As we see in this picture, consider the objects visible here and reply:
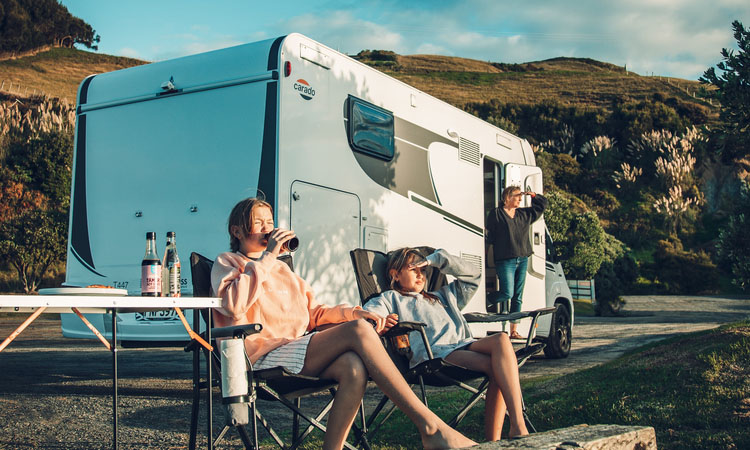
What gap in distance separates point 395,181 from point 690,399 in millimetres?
2780

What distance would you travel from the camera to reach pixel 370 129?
18.5 feet

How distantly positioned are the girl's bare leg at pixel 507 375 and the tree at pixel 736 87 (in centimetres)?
369

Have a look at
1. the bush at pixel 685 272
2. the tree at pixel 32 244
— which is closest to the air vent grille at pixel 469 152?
the tree at pixel 32 244

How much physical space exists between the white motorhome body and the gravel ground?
570 mm

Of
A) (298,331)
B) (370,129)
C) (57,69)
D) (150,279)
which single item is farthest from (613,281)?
(57,69)

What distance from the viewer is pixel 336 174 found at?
5254 mm

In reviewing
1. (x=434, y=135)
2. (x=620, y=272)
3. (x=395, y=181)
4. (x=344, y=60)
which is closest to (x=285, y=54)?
(x=344, y=60)

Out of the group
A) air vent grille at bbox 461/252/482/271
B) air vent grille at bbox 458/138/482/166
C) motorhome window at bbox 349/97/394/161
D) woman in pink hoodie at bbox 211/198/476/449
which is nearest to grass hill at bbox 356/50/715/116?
air vent grille at bbox 458/138/482/166

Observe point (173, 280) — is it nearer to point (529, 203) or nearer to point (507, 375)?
point (507, 375)

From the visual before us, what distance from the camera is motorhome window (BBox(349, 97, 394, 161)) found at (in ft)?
17.9

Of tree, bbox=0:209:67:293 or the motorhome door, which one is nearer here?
the motorhome door

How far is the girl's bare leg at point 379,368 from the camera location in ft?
8.23

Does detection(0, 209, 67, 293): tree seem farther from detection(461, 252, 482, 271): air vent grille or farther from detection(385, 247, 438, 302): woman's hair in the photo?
detection(385, 247, 438, 302): woman's hair

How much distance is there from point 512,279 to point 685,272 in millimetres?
16359
